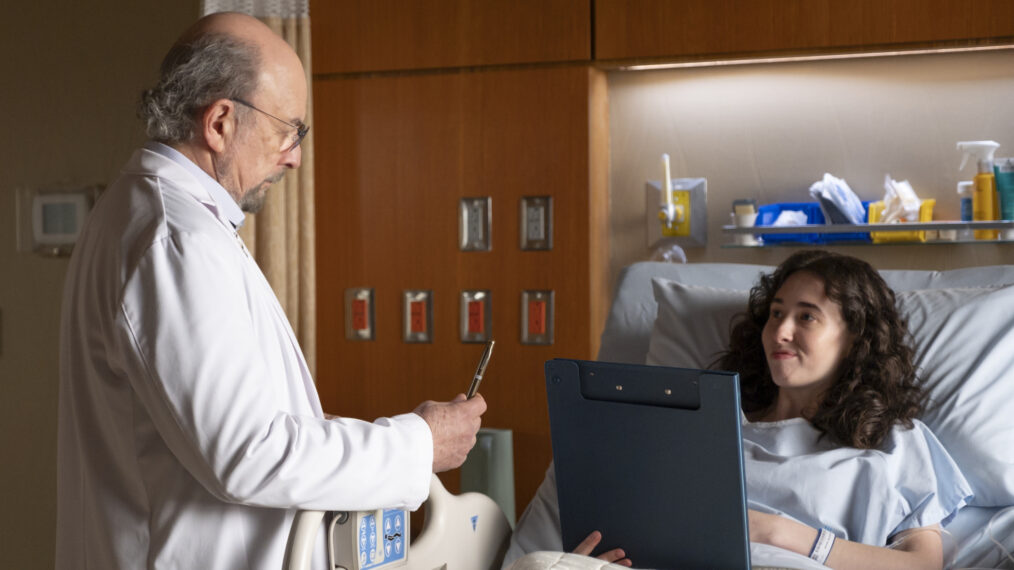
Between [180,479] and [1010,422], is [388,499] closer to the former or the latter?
[180,479]

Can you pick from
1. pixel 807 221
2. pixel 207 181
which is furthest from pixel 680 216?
pixel 207 181

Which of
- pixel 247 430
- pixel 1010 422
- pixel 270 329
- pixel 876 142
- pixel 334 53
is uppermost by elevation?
pixel 334 53

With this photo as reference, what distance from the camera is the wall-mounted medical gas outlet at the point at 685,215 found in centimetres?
302

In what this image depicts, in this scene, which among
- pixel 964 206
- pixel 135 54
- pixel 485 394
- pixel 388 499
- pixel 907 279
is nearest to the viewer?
pixel 388 499

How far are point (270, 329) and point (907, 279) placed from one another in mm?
1687

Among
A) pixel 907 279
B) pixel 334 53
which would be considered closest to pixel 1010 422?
pixel 907 279

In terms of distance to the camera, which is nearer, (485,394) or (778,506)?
(778,506)

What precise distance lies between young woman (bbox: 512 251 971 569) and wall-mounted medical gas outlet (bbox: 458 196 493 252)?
972 millimetres

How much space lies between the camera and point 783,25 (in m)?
2.71

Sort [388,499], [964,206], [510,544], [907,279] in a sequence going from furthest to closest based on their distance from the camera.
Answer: [964,206] < [907,279] < [510,544] < [388,499]

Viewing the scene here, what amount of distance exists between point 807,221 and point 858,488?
1131 mm

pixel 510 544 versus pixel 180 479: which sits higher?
pixel 180 479

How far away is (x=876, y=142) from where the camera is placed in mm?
2824

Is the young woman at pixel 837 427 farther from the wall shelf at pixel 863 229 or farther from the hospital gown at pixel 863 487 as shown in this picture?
the wall shelf at pixel 863 229
